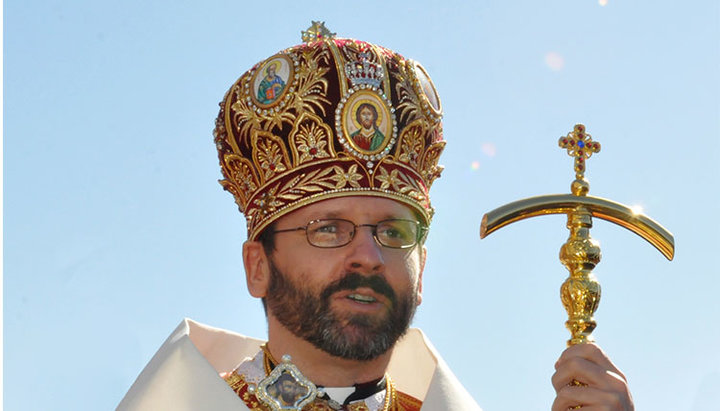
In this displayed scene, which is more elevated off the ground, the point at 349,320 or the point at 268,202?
the point at 268,202

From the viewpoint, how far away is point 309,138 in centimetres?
845

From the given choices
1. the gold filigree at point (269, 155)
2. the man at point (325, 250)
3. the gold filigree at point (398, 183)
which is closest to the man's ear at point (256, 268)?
the man at point (325, 250)

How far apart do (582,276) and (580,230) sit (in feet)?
0.86

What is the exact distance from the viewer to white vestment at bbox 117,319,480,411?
781 centimetres

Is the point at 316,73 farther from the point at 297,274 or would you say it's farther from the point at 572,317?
the point at 572,317

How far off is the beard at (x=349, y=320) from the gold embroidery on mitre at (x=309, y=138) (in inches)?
37.3

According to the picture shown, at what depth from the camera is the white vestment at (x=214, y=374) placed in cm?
781

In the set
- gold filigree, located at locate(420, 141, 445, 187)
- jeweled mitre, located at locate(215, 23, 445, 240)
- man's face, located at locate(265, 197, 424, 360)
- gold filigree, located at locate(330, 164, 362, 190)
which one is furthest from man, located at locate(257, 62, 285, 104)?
gold filigree, located at locate(420, 141, 445, 187)

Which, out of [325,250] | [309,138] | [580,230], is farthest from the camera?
[309,138]

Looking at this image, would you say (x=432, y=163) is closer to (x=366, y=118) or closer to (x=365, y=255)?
(x=366, y=118)

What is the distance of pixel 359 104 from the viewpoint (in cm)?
850

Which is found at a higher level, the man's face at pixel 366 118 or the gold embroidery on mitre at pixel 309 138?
the gold embroidery on mitre at pixel 309 138

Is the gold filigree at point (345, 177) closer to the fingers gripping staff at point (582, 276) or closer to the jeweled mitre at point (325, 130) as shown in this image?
the jeweled mitre at point (325, 130)

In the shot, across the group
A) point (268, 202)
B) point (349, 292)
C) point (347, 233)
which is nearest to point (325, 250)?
point (347, 233)
